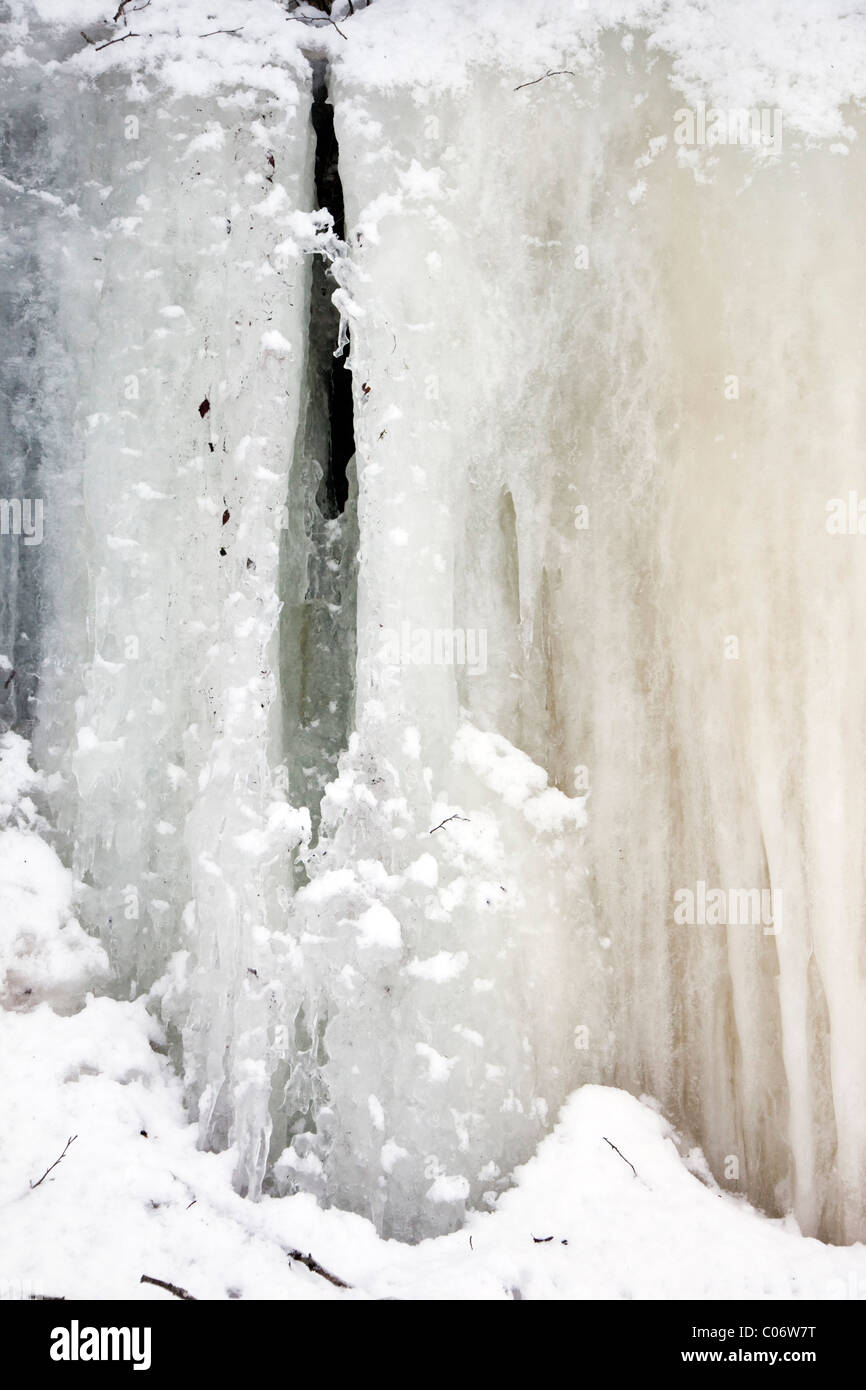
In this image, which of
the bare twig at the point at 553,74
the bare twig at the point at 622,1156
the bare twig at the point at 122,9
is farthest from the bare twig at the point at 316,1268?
the bare twig at the point at 122,9

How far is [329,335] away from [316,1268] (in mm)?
2482

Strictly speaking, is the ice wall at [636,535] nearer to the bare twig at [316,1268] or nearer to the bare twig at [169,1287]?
the bare twig at [316,1268]

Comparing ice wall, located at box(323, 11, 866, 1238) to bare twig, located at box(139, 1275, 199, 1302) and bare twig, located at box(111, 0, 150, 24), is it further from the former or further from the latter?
bare twig, located at box(139, 1275, 199, 1302)

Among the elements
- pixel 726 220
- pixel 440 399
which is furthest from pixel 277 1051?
pixel 726 220

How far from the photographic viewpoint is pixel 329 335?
2738 mm

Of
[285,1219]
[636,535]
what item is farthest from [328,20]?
[285,1219]

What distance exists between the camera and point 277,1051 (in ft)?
8.18

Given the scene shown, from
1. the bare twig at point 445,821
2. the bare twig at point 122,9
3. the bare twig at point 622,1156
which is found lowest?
the bare twig at point 622,1156

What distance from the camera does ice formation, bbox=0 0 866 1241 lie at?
102 inches

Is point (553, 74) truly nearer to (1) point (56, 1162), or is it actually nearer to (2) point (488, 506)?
(2) point (488, 506)

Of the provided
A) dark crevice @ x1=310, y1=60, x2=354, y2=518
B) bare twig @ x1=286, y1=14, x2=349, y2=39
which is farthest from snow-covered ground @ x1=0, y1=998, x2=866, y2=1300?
bare twig @ x1=286, y1=14, x2=349, y2=39

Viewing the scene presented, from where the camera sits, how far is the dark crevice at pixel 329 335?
2.70 metres

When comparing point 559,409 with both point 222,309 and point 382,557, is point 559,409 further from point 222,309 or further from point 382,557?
point 222,309

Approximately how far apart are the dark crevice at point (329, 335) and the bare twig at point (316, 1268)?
6.34 feet
